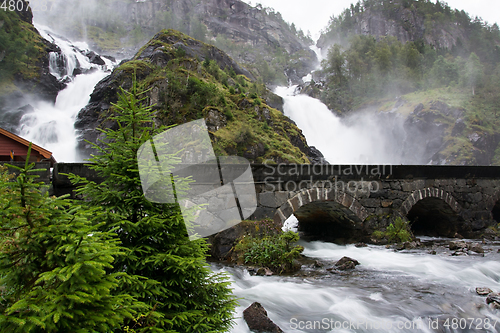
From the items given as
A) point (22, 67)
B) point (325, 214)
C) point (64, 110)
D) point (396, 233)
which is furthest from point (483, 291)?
point (22, 67)

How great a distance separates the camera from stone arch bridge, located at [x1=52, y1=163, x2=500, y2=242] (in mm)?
7652

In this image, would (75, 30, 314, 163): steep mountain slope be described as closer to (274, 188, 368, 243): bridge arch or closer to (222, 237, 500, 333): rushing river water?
(274, 188, 368, 243): bridge arch

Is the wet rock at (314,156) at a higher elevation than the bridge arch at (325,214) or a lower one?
higher

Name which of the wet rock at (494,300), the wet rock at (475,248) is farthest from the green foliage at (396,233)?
the wet rock at (494,300)

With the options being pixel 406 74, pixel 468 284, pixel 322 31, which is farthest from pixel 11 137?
pixel 322 31

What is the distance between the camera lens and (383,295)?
17.8 feet

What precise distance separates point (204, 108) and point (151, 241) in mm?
17214

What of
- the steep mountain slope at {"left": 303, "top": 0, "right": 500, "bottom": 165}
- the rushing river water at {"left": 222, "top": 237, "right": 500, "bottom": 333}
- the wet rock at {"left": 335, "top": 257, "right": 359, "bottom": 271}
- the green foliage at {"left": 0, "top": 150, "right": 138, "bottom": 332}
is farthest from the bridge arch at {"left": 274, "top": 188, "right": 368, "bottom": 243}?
the steep mountain slope at {"left": 303, "top": 0, "right": 500, "bottom": 165}

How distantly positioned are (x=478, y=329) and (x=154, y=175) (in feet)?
16.2

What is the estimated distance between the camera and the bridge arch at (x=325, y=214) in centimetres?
787

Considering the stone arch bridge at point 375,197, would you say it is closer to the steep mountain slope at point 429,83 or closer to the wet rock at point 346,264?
the wet rock at point 346,264

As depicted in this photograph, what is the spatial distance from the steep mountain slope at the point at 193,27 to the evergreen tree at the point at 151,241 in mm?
58759

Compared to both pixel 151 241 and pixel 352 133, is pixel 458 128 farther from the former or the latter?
pixel 151 241

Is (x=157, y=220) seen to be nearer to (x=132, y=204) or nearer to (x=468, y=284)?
(x=132, y=204)
